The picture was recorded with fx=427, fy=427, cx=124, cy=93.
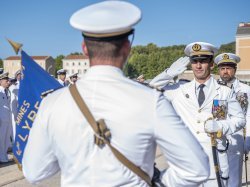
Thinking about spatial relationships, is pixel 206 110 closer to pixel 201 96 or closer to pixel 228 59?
pixel 201 96

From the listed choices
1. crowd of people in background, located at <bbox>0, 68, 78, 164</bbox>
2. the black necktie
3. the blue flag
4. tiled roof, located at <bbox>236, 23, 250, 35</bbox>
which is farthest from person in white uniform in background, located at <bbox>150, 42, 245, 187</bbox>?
tiled roof, located at <bbox>236, 23, 250, 35</bbox>

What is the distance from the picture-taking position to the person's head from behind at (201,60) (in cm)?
479

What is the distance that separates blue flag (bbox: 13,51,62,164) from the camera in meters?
3.48

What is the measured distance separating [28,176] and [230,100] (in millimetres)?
3111

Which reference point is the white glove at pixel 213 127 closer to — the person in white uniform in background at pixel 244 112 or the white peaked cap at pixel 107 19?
the person in white uniform in background at pixel 244 112

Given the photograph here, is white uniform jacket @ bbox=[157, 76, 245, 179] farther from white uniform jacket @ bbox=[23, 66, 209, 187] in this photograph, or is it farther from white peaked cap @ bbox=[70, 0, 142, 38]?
white peaked cap @ bbox=[70, 0, 142, 38]

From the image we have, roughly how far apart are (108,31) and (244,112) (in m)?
4.42

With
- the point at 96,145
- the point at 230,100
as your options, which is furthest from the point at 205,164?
the point at 230,100

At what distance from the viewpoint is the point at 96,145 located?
6.63ft

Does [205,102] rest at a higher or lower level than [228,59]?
lower

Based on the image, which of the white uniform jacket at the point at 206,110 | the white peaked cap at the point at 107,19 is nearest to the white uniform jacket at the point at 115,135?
the white peaked cap at the point at 107,19

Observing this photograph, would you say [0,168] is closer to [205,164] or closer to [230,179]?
[230,179]

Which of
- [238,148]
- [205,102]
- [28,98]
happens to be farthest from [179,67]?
[28,98]

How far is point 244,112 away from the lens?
19.8ft
